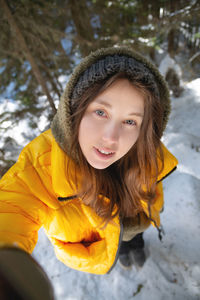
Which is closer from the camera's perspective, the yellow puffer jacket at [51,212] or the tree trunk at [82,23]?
the yellow puffer jacket at [51,212]

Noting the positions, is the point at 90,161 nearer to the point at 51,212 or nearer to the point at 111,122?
the point at 111,122

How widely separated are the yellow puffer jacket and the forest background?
208 cm

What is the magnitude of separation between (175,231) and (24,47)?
5.23m

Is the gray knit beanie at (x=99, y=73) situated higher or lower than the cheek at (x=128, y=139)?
higher

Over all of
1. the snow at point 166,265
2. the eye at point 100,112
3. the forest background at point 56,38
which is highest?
the forest background at point 56,38

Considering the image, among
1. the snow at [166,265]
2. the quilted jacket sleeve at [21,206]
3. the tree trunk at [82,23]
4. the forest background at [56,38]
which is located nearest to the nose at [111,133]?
the quilted jacket sleeve at [21,206]

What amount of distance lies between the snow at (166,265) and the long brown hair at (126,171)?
1.04 metres

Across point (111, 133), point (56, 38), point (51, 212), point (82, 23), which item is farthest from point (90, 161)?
point (82, 23)

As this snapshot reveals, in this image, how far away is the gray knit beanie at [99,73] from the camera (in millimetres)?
1194

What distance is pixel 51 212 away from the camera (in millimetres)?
A: 1347

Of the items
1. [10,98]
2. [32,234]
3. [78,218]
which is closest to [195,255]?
[78,218]

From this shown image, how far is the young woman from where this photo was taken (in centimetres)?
116

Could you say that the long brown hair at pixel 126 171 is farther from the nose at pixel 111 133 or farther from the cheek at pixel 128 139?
the nose at pixel 111 133

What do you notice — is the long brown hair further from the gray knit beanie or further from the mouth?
the mouth
